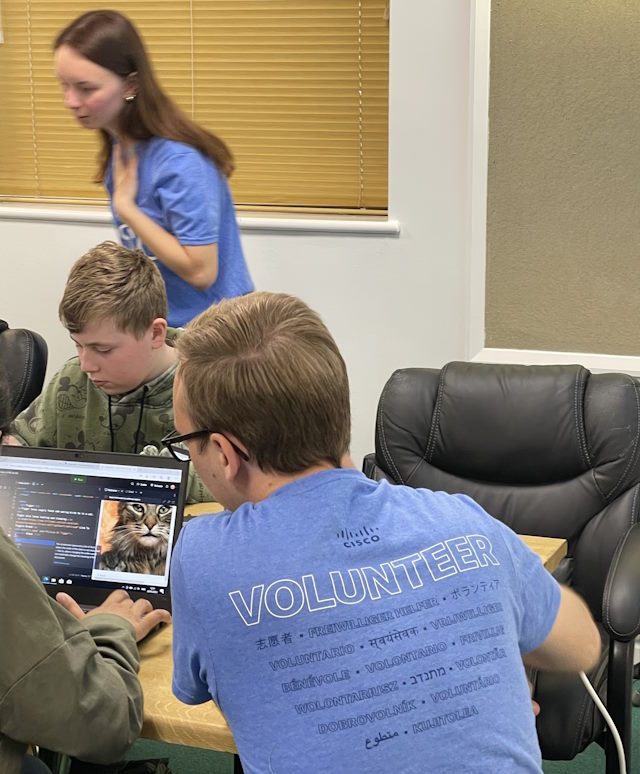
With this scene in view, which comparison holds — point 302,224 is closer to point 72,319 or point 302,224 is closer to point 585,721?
point 72,319

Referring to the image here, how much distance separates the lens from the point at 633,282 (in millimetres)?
3113

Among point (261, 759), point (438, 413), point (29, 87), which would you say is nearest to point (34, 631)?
point (261, 759)

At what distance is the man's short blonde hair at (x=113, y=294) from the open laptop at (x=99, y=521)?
0.41 meters

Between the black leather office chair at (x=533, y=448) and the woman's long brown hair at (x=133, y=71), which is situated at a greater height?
the woman's long brown hair at (x=133, y=71)

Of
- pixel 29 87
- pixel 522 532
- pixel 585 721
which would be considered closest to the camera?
pixel 585 721

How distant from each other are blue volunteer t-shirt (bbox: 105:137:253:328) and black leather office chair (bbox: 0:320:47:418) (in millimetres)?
353

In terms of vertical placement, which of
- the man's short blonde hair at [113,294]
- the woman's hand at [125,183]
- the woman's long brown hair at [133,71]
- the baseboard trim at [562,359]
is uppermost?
the woman's long brown hair at [133,71]

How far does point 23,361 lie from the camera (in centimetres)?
268

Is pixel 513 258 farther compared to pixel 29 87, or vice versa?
pixel 29 87

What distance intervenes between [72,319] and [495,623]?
123cm

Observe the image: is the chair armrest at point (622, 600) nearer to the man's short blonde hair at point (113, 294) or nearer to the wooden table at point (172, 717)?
the wooden table at point (172, 717)

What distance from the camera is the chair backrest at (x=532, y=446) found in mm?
2334

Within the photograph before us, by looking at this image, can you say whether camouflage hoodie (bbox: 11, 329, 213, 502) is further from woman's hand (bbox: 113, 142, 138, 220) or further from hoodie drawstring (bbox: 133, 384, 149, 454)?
woman's hand (bbox: 113, 142, 138, 220)

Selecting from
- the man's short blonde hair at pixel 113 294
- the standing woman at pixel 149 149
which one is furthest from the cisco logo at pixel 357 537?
the standing woman at pixel 149 149
